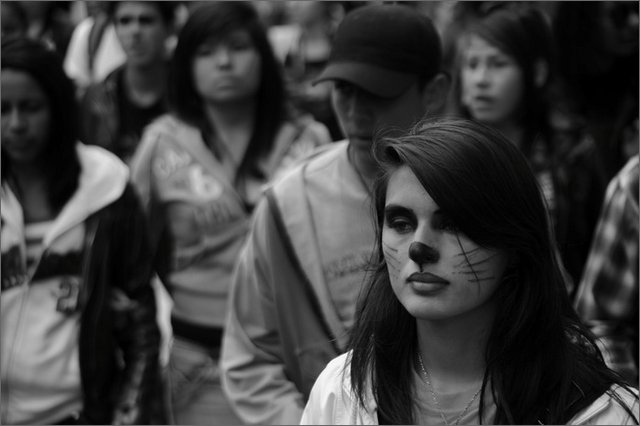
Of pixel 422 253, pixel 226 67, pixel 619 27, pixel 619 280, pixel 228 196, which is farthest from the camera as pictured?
pixel 619 27

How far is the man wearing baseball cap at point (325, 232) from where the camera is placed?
393 centimetres

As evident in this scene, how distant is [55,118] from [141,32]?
2.20 metres

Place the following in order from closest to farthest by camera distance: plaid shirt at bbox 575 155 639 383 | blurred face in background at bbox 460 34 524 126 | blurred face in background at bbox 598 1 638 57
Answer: plaid shirt at bbox 575 155 639 383 → blurred face in background at bbox 460 34 524 126 → blurred face in background at bbox 598 1 638 57

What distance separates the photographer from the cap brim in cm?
389

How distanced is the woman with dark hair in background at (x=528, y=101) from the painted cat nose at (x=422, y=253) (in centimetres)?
267

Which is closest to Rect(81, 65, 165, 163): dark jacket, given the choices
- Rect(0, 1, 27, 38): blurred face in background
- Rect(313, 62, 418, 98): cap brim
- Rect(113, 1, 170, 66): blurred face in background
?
Rect(113, 1, 170, 66): blurred face in background

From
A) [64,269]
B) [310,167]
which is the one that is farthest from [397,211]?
[64,269]

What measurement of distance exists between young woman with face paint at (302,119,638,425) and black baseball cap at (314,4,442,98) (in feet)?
2.96

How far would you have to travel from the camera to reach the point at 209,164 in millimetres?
5457

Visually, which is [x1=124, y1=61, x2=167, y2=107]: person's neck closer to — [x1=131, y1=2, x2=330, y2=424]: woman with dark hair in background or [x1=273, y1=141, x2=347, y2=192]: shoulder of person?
[x1=131, y1=2, x2=330, y2=424]: woman with dark hair in background

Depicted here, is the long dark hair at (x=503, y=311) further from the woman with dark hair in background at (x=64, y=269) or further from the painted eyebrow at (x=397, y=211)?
the woman with dark hair in background at (x=64, y=269)

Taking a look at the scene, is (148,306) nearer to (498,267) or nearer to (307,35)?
(498,267)

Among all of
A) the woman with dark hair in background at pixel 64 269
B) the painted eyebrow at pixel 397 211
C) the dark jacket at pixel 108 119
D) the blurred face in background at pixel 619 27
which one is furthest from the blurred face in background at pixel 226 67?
the painted eyebrow at pixel 397 211

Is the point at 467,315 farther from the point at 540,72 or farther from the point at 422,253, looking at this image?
the point at 540,72
